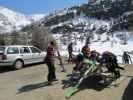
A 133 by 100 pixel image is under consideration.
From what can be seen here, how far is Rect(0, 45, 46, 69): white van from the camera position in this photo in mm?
20558

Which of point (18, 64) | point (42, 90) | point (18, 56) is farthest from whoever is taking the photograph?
point (18, 64)

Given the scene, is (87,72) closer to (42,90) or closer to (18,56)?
(42,90)

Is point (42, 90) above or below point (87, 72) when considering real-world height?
below

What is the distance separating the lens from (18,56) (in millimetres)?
21219

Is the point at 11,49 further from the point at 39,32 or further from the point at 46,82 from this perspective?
the point at 39,32

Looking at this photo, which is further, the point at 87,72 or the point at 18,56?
the point at 18,56

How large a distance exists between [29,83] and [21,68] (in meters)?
5.58

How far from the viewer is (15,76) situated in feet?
61.4

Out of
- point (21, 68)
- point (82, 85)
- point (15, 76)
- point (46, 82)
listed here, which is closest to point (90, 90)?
point (82, 85)

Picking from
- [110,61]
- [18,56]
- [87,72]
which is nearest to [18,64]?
[18,56]

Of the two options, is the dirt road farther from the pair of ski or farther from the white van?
the white van

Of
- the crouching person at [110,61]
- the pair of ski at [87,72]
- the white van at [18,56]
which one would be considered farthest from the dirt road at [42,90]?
the white van at [18,56]

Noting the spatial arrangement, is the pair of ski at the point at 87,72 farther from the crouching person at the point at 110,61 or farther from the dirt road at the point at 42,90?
the crouching person at the point at 110,61

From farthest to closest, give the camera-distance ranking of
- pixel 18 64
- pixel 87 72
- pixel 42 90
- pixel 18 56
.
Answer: pixel 18 64 → pixel 18 56 → pixel 87 72 → pixel 42 90
